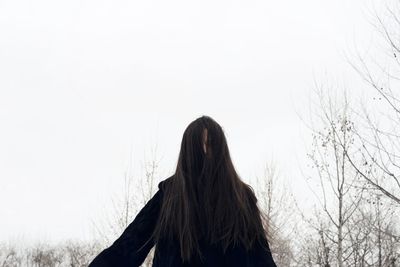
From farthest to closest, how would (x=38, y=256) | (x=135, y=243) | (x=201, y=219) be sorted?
(x=38, y=256), (x=135, y=243), (x=201, y=219)

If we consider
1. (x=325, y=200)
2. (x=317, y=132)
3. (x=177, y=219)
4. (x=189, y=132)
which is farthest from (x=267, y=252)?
(x=317, y=132)

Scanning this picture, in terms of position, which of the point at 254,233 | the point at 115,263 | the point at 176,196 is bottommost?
the point at 115,263

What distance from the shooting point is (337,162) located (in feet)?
38.7

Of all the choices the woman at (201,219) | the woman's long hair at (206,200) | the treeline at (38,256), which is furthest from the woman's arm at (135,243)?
the treeline at (38,256)

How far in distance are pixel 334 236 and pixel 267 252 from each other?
374 inches

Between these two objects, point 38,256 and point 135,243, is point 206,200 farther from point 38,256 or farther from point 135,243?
point 38,256

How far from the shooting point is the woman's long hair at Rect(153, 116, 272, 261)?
251 centimetres

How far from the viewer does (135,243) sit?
2.78 metres

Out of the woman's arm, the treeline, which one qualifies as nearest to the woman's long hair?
the woman's arm

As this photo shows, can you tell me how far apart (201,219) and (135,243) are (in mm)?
438

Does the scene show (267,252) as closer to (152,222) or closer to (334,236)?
(152,222)

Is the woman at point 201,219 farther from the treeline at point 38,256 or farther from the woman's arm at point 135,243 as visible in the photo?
the treeline at point 38,256

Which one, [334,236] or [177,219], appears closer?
[177,219]

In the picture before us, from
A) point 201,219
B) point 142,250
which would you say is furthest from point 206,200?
point 142,250
